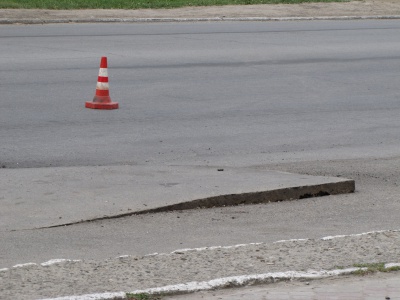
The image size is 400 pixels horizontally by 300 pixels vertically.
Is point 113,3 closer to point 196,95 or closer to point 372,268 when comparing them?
point 196,95

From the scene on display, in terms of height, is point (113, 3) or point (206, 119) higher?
point (113, 3)

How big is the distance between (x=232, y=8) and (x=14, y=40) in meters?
8.54

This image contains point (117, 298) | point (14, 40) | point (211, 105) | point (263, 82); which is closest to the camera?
point (117, 298)

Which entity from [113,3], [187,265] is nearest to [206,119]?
[187,265]

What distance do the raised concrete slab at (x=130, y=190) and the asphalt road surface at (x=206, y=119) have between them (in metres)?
0.16

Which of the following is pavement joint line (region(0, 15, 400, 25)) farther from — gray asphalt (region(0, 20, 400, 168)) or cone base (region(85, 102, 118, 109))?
cone base (region(85, 102, 118, 109))

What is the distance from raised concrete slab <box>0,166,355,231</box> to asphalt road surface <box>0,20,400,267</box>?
0.16 metres

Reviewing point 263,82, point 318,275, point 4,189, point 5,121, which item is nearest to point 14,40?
point 263,82

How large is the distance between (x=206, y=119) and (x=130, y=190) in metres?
4.36

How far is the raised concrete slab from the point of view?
7.38 metres

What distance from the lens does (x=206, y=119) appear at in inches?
486

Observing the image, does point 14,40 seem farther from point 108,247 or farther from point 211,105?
point 108,247

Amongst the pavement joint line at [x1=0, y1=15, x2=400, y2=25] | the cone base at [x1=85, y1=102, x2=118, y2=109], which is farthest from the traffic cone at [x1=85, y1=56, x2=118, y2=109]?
the pavement joint line at [x1=0, y1=15, x2=400, y2=25]

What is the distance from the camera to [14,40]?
1912 cm
